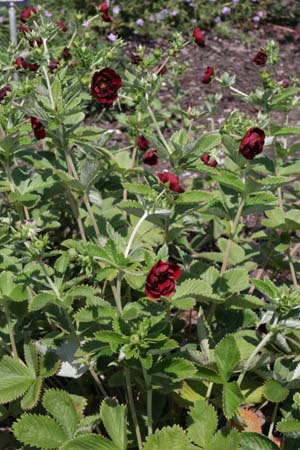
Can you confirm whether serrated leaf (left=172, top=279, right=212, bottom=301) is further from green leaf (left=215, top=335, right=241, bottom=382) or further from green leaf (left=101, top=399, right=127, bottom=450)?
green leaf (left=101, top=399, right=127, bottom=450)

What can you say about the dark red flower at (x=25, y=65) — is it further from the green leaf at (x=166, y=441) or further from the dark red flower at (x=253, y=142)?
the green leaf at (x=166, y=441)

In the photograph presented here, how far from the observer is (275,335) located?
1781mm

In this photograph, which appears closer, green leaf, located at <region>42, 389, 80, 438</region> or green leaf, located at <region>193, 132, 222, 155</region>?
green leaf, located at <region>42, 389, 80, 438</region>

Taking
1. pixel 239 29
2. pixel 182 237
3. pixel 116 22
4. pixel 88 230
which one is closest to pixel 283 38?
pixel 239 29

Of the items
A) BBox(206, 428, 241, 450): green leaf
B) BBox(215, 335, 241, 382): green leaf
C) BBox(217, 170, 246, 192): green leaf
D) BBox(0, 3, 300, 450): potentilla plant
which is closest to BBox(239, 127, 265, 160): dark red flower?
BBox(0, 3, 300, 450): potentilla plant

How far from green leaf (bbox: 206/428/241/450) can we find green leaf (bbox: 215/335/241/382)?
13 centimetres

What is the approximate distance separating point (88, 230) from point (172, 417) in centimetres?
62

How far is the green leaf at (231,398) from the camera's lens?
163cm

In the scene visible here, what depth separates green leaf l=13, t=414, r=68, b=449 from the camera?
65.4 inches

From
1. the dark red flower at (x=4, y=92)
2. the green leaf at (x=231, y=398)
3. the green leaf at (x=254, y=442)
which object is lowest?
the green leaf at (x=254, y=442)

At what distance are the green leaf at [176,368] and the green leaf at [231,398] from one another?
0.10 m

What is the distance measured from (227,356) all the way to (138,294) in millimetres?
556

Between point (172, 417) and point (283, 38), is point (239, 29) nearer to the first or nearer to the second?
point (283, 38)

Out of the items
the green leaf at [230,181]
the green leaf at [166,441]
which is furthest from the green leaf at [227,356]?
the green leaf at [230,181]
